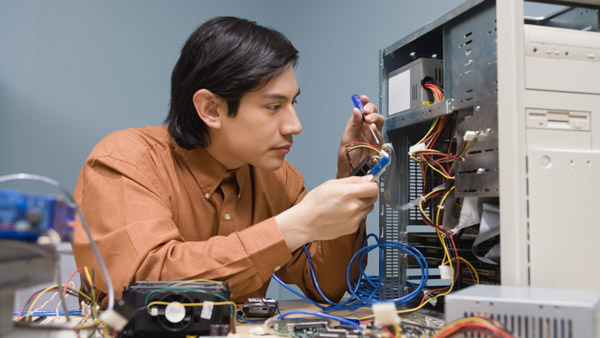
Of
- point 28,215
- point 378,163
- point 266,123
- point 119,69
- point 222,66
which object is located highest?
point 119,69

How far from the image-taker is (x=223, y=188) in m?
1.34

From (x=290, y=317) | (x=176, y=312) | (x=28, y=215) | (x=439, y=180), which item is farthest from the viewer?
(x=439, y=180)

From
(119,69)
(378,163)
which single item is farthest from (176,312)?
(119,69)

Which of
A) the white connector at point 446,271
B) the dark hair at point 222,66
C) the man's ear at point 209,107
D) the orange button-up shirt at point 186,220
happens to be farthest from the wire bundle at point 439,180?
the man's ear at point 209,107

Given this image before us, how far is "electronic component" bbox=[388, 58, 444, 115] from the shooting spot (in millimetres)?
1106

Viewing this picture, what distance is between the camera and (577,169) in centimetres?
74

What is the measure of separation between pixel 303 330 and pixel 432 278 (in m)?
0.47

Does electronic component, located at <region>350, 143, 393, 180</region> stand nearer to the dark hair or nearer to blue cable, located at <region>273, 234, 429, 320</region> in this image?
blue cable, located at <region>273, 234, 429, 320</region>

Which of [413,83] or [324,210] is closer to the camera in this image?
[324,210]

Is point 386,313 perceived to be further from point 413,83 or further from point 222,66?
point 222,66

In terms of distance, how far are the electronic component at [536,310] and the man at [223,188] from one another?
0.40 metres

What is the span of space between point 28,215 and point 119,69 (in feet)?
6.32

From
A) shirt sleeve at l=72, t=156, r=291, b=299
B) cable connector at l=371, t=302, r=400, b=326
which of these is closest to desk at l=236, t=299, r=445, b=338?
shirt sleeve at l=72, t=156, r=291, b=299

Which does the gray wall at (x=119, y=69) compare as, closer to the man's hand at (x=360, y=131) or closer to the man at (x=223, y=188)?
the man's hand at (x=360, y=131)
